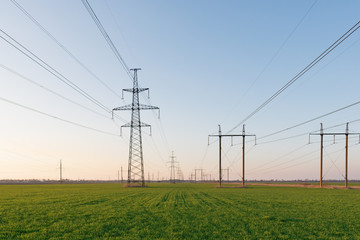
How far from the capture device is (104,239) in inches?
485

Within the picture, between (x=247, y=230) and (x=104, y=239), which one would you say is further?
(x=247, y=230)

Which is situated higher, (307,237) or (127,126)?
(127,126)

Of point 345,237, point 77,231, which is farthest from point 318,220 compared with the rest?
point 77,231

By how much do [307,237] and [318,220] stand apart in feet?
18.8

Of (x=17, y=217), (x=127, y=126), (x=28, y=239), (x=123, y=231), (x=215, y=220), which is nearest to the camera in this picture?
(x=28, y=239)

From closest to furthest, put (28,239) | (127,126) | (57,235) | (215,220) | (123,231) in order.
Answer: (28,239)
(57,235)
(123,231)
(215,220)
(127,126)

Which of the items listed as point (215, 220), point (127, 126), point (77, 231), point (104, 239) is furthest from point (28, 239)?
point (127, 126)

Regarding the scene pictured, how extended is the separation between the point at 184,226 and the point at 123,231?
11.0 ft

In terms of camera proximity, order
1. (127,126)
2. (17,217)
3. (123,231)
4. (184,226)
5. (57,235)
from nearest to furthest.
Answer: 1. (57,235)
2. (123,231)
3. (184,226)
4. (17,217)
5. (127,126)

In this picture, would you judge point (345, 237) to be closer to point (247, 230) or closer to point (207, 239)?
point (247, 230)

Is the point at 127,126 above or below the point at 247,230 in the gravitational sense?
above

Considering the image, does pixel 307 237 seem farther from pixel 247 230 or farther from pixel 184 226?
pixel 184 226

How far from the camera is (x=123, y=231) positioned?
14.1m

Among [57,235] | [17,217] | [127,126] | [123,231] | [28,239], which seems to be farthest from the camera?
→ [127,126]
